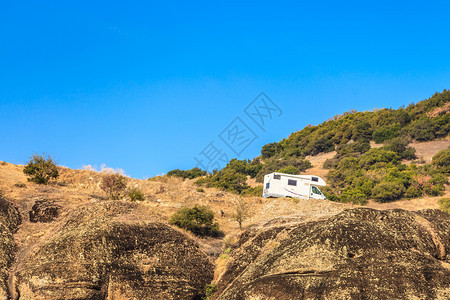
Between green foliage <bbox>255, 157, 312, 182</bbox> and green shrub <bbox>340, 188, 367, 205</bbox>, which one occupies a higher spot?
green foliage <bbox>255, 157, 312, 182</bbox>

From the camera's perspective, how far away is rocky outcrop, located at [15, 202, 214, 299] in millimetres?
12336

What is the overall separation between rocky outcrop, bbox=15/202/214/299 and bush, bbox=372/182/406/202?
32655mm

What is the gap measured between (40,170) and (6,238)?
49.2ft

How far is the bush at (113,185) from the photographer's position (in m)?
29.0

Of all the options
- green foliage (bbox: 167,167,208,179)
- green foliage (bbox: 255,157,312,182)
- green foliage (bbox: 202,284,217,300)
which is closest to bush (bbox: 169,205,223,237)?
green foliage (bbox: 202,284,217,300)

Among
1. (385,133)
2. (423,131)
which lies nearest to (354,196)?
(423,131)

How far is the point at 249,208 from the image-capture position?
2911 cm

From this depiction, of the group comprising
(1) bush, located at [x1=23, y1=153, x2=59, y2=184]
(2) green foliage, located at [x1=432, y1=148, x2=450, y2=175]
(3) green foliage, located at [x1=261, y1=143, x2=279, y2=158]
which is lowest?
(1) bush, located at [x1=23, y1=153, x2=59, y2=184]

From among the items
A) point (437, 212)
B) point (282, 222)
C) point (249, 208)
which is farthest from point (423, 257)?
point (249, 208)

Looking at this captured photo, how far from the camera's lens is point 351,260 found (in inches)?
431

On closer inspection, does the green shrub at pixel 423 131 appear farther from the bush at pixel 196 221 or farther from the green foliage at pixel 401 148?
the bush at pixel 196 221

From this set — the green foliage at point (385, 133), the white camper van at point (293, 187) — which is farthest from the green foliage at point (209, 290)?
the green foliage at point (385, 133)

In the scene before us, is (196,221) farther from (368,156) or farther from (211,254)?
(368,156)

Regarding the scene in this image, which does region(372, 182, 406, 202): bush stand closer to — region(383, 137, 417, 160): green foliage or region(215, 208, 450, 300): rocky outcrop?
region(383, 137, 417, 160): green foliage
